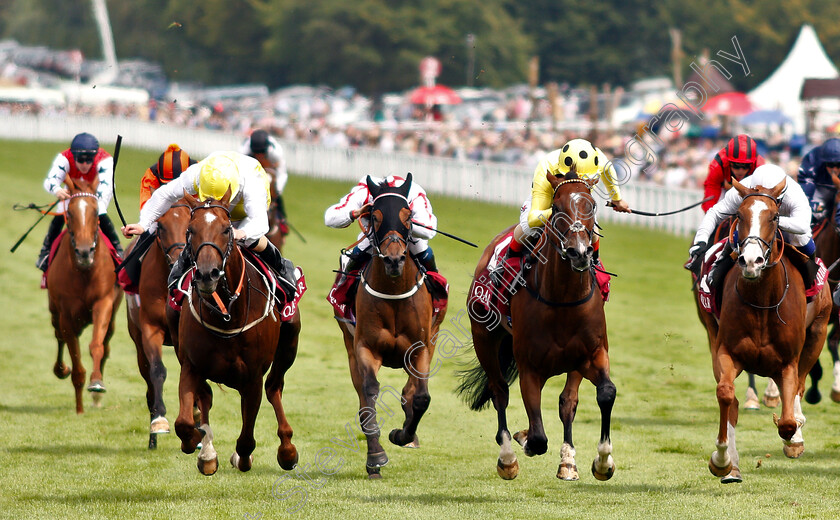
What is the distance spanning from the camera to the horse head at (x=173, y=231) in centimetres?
790

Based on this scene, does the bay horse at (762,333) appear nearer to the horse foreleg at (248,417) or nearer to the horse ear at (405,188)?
the horse ear at (405,188)

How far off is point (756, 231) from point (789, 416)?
114 centimetres

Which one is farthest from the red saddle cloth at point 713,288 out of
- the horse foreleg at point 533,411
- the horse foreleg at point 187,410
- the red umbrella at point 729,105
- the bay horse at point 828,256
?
the red umbrella at point 729,105

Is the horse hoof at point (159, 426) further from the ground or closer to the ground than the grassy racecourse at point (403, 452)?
further from the ground

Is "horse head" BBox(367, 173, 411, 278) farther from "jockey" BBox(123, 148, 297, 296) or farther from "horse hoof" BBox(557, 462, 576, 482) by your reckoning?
"horse hoof" BBox(557, 462, 576, 482)

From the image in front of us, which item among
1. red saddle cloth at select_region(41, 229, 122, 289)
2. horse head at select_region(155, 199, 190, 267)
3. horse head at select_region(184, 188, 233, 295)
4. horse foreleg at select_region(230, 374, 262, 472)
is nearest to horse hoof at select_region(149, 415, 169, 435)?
horse foreleg at select_region(230, 374, 262, 472)

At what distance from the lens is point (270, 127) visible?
29.3 m

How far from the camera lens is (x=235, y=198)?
7.46 meters

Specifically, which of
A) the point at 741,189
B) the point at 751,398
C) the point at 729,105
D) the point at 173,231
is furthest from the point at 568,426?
the point at 729,105

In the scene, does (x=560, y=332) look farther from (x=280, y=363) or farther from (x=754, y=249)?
(x=280, y=363)

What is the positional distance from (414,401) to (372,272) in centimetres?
91

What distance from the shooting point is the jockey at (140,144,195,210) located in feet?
29.4

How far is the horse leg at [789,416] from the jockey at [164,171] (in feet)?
14.7

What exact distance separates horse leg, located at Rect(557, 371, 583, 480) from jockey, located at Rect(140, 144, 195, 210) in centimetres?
334
